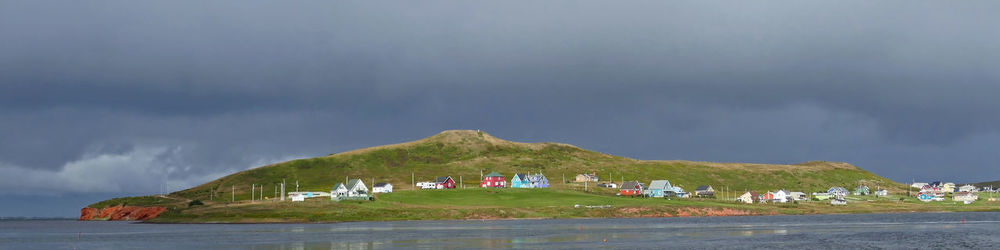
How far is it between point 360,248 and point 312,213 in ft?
302

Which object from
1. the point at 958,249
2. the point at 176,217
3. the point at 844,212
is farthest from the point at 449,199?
the point at 958,249

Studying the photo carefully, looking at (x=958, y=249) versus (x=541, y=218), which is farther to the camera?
(x=541, y=218)

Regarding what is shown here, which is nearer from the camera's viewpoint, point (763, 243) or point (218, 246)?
point (763, 243)

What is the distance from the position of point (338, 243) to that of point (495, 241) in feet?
59.9

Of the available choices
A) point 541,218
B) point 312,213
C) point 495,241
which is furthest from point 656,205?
point 495,241

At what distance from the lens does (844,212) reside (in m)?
197

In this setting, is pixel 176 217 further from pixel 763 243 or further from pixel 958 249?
pixel 958 249

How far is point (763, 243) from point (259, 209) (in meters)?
122

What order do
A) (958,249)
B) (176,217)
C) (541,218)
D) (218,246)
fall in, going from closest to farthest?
1. (958,249)
2. (218,246)
3. (541,218)
4. (176,217)

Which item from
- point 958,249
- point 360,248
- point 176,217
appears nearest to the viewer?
point 958,249

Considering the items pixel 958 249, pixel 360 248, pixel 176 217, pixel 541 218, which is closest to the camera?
pixel 958 249

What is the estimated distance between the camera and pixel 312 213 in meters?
Answer: 172

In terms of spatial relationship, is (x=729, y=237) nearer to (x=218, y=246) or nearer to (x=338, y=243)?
(x=338, y=243)

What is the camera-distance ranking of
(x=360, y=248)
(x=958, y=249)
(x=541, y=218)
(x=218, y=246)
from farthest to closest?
(x=541, y=218) → (x=218, y=246) → (x=360, y=248) → (x=958, y=249)
